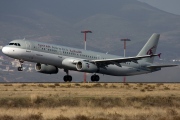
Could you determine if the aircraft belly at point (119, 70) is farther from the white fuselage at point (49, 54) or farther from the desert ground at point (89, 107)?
the desert ground at point (89, 107)

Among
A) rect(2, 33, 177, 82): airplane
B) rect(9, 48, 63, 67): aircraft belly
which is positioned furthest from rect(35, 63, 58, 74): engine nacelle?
rect(9, 48, 63, 67): aircraft belly

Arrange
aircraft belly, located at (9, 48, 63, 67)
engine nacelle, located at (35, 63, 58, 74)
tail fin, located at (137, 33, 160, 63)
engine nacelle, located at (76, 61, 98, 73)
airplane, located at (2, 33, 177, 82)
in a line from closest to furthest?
aircraft belly, located at (9, 48, 63, 67) → airplane, located at (2, 33, 177, 82) → engine nacelle, located at (76, 61, 98, 73) → engine nacelle, located at (35, 63, 58, 74) → tail fin, located at (137, 33, 160, 63)

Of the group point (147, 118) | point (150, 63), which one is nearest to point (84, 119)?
point (147, 118)

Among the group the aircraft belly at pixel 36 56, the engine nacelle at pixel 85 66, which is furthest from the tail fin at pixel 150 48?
the aircraft belly at pixel 36 56

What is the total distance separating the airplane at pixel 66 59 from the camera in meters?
87.1

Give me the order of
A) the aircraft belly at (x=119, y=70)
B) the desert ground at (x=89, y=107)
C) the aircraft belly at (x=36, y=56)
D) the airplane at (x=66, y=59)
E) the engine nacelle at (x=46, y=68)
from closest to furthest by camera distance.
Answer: the desert ground at (x=89, y=107), the aircraft belly at (x=36, y=56), the airplane at (x=66, y=59), the engine nacelle at (x=46, y=68), the aircraft belly at (x=119, y=70)

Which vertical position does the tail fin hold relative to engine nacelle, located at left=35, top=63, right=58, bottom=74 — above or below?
above

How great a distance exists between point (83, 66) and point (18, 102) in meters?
39.4

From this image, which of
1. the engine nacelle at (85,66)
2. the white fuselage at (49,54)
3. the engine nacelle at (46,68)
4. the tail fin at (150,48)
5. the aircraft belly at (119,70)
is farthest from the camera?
the tail fin at (150,48)

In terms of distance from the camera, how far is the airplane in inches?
3428

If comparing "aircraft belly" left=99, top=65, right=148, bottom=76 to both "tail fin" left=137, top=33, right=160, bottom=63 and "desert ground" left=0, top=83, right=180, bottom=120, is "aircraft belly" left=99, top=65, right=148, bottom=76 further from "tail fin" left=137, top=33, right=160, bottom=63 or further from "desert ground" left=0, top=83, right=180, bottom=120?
"desert ground" left=0, top=83, right=180, bottom=120

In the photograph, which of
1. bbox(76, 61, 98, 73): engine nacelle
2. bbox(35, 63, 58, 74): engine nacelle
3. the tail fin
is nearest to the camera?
bbox(76, 61, 98, 73): engine nacelle

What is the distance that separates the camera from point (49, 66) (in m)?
91.3

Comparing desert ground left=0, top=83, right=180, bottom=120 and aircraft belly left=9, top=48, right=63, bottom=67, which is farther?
aircraft belly left=9, top=48, right=63, bottom=67
